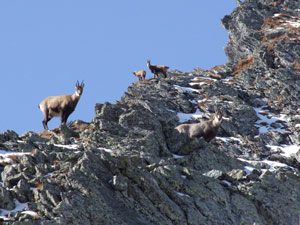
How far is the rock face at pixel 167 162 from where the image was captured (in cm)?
1678

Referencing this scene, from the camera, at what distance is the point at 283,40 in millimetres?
52750

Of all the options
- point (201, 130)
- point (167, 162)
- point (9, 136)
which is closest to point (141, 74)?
point (201, 130)

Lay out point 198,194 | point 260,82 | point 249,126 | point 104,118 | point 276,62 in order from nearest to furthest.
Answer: point 198,194
point 104,118
point 249,126
point 260,82
point 276,62

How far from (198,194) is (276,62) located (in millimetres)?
33238

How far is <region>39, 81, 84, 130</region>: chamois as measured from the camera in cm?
2870

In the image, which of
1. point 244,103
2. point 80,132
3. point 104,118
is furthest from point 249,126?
point 80,132

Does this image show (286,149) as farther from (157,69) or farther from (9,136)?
(157,69)

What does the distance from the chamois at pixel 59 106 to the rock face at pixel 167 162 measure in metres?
0.96

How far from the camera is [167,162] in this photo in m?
22.8

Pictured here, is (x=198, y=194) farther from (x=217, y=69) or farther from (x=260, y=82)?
(x=217, y=69)

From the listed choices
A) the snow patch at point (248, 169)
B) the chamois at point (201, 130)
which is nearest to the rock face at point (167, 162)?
the snow patch at point (248, 169)

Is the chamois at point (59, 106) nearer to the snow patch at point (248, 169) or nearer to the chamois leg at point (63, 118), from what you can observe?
the chamois leg at point (63, 118)

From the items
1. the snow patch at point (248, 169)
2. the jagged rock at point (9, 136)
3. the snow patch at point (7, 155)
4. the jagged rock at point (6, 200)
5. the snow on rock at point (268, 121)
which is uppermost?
the snow on rock at point (268, 121)

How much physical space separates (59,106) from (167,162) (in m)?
8.78
